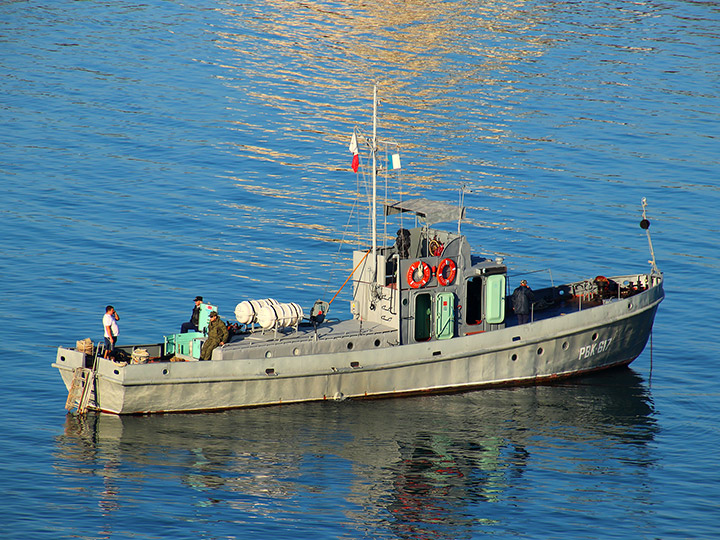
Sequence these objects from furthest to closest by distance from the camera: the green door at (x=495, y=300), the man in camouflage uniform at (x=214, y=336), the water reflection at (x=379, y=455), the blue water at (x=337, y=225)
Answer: the green door at (x=495, y=300) < the man in camouflage uniform at (x=214, y=336) < the blue water at (x=337, y=225) < the water reflection at (x=379, y=455)

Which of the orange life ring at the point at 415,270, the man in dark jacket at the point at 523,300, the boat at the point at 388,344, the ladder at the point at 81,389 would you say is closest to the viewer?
the ladder at the point at 81,389

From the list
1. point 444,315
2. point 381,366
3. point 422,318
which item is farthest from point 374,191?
point 381,366

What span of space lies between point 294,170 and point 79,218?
43.4 ft

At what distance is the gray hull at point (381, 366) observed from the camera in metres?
28.0

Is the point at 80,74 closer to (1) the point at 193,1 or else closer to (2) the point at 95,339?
(1) the point at 193,1

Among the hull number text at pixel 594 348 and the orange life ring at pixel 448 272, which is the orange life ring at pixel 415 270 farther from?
the hull number text at pixel 594 348

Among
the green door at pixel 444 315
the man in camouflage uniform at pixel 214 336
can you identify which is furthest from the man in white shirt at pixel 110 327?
the green door at pixel 444 315

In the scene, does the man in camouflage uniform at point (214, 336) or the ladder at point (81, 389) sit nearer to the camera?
the ladder at point (81, 389)

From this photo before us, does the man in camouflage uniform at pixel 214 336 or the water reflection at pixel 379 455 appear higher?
the man in camouflage uniform at pixel 214 336

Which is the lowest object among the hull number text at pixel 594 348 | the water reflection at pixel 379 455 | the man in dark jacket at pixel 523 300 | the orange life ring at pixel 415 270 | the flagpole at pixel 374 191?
the water reflection at pixel 379 455

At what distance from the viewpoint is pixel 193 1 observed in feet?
300

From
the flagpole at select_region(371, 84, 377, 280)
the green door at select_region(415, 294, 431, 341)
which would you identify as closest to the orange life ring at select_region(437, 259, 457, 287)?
the green door at select_region(415, 294, 431, 341)

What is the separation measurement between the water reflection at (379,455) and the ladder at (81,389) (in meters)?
0.50

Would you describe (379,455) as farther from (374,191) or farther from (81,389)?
(81,389)
